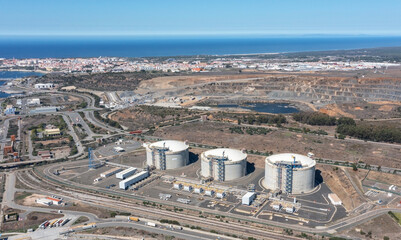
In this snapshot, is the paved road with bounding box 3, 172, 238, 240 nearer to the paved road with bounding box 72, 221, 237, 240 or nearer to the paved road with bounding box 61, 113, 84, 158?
the paved road with bounding box 72, 221, 237, 240

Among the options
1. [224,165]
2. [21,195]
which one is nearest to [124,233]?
[224,165]

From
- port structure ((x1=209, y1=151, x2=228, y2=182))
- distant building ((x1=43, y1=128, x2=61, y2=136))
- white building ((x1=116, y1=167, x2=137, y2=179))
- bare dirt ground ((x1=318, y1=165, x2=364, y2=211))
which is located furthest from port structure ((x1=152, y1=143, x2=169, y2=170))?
distant building ((x1=43, y1=128, x2=61, y2=136))

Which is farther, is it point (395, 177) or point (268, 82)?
point (268, 82)

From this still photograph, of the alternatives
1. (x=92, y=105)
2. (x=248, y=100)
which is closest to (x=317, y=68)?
(x=248, y=100)

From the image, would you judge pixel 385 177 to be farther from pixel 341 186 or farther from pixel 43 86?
pixel 43 86

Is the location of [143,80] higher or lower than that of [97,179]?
higher

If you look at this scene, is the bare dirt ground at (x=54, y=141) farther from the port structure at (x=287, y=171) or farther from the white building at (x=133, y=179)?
the port structure at (x=287, y=171)

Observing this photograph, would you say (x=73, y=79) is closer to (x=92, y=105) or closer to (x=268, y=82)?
(x=92, y=105)
